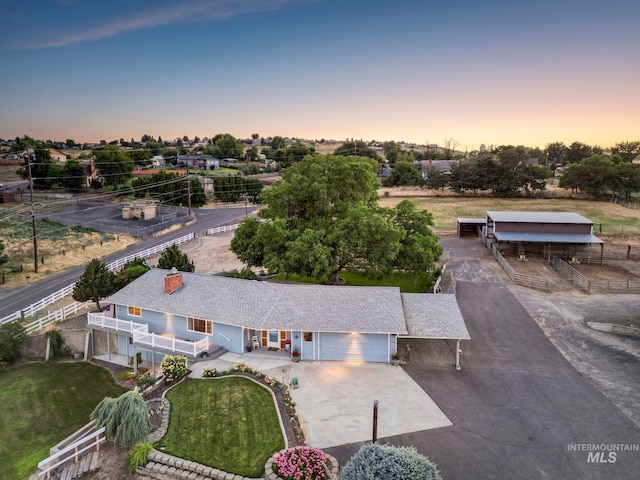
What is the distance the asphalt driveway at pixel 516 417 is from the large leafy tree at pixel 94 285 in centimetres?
2074

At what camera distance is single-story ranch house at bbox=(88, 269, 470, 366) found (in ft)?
76.0

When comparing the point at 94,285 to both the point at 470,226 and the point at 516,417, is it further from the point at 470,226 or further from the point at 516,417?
the point at 470,226

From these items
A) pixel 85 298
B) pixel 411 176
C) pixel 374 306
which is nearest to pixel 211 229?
pixel 85 298

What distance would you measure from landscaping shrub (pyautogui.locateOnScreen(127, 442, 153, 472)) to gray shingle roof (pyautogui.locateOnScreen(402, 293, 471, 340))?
12953 millimetres

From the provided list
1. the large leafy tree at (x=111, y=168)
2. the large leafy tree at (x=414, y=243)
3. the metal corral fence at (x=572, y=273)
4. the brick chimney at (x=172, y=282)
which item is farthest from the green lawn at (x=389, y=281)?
the large leafy tree at (x=111, y=168)

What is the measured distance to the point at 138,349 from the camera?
26422 millimetres

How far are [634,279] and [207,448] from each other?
3799cm

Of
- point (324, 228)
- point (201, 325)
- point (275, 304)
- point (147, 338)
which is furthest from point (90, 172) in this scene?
point (275, 304)

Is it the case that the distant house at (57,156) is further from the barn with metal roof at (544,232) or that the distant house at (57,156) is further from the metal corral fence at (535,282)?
the metal corral fence at (535,282)

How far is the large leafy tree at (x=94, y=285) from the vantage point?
30062mm

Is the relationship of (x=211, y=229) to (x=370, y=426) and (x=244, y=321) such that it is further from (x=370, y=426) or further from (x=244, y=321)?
(x=370, y=426)

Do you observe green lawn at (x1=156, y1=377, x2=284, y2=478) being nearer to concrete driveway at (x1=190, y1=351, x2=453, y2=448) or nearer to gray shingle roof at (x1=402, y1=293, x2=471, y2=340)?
concrete driveway at (x1=190, y1=351, x2=453, y2=448)

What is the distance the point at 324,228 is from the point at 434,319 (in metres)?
12.7

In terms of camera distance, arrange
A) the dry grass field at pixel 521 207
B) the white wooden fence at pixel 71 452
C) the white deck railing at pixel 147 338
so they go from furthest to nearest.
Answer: the dry grass field at pixel 521 207
the white deck railing at pixel 147 338
the white wooden fence at pixel 71 452
